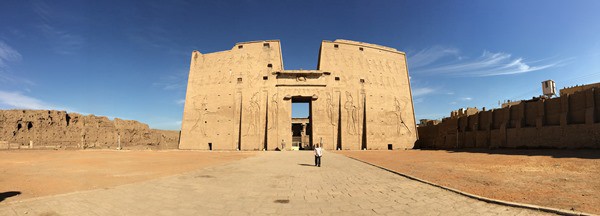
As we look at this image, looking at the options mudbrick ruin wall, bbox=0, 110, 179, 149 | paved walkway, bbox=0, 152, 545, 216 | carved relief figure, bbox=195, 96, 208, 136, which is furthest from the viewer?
mudbrick ruin wall, bbox=0, 110, 179, 149

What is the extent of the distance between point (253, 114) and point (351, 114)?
1226 cm

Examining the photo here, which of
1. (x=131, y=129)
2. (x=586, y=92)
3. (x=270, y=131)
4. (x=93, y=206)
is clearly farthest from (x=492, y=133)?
(x=131, y=129)

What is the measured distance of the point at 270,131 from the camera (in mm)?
35125

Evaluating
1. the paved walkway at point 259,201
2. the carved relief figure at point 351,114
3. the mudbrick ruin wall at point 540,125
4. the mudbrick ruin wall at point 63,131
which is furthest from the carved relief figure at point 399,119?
the mudbrick ruin wall at point 63,131

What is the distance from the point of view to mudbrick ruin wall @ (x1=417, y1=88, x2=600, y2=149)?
1728cm

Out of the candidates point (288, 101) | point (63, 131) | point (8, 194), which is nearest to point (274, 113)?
point (288, 101)

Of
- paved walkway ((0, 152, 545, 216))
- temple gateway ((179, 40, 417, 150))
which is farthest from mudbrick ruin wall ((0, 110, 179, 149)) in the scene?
paved walkway ((0, 152, 545, 216))

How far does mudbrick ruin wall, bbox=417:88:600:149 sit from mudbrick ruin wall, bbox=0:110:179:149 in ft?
152

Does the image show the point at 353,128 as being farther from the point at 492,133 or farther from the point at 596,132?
the point at 596,132

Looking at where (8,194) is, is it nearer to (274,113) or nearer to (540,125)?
(540,125)

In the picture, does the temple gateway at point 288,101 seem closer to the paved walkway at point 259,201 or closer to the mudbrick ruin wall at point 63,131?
the mudbrick ruin wall at point 63,131

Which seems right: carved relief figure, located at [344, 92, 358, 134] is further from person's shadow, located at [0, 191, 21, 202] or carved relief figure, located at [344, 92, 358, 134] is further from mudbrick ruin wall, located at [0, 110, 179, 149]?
mudbrick ruin wall, located at [0, 110, 179, 149]

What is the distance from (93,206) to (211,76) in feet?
114

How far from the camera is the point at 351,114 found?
35969 mm
